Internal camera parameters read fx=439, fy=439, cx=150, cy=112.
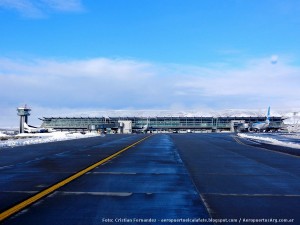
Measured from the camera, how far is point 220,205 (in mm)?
8992

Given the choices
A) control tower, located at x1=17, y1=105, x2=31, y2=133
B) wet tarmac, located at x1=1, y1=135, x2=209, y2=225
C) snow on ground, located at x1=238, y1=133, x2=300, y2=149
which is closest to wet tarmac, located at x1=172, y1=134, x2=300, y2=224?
wet tarmac, located at x1=1, y1=135, x2=209, y2=225

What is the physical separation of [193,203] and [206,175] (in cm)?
557

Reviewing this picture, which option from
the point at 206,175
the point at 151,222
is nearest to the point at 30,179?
the point at 206,175

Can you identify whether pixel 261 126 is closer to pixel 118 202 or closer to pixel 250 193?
pixel 250 193

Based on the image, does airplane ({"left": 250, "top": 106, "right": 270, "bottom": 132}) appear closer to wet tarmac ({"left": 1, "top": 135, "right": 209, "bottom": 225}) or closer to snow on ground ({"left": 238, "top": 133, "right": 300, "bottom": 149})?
snow on ground ({"left": 238, "top": 133, "right": 300, "bottom": 149})

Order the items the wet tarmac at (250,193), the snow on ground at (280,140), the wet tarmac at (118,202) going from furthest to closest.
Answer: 1. the snow on ground at (280,140)
2. the wet tarmac at (250,193)
3. the wet tarmac at (118,202)

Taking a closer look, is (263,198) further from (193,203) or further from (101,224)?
(101,224)

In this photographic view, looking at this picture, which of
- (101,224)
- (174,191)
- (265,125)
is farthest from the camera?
(265,125)

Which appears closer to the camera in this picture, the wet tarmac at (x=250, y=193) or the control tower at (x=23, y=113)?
the wet tarmac at (x=250, y=193)

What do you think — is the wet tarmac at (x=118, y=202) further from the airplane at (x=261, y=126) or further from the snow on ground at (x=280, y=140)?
the airplane at (x=261, y=126)

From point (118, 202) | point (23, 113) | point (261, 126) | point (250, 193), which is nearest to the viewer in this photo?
point (118, 202)

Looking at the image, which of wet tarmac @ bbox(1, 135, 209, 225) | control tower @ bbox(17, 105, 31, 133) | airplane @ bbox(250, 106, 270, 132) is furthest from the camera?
control tower @ bbox(17, 105, 31, 133)

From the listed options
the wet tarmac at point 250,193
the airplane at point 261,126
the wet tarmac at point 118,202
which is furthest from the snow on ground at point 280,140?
the airplane at point 261,126

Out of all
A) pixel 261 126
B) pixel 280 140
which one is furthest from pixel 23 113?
pixel 280 140
